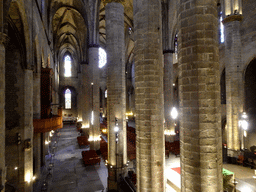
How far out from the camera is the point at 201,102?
4.04 metres

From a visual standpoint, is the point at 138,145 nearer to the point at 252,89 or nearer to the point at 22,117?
the point at 22,117

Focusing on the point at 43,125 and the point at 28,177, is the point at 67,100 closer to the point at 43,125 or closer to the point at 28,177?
the point at 43,125

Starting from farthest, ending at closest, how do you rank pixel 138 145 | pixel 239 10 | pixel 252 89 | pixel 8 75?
pixel 252 89 < pixel 239 10 < pixel 8 75 < pixel 138 145

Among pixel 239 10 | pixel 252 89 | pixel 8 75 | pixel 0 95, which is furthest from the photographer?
pixel 252 89

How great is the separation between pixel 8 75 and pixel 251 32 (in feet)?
57.5

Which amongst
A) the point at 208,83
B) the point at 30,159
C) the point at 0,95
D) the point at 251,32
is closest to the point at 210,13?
the point at 208,83

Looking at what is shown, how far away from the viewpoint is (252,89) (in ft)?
49.5

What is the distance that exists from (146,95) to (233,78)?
10036 millimetres

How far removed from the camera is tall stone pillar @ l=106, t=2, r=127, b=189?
9867 mm

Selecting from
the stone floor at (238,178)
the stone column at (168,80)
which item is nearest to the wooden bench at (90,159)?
the stone floor at (238,178)

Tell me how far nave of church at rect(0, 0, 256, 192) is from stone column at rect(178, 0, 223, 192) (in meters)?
0.02

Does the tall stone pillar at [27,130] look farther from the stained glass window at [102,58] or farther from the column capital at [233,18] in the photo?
the stained glass window at [102,58]

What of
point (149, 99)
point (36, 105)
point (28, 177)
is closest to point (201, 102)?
point (149, 99)

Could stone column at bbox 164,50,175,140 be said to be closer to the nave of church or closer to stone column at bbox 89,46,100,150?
the nave of church
